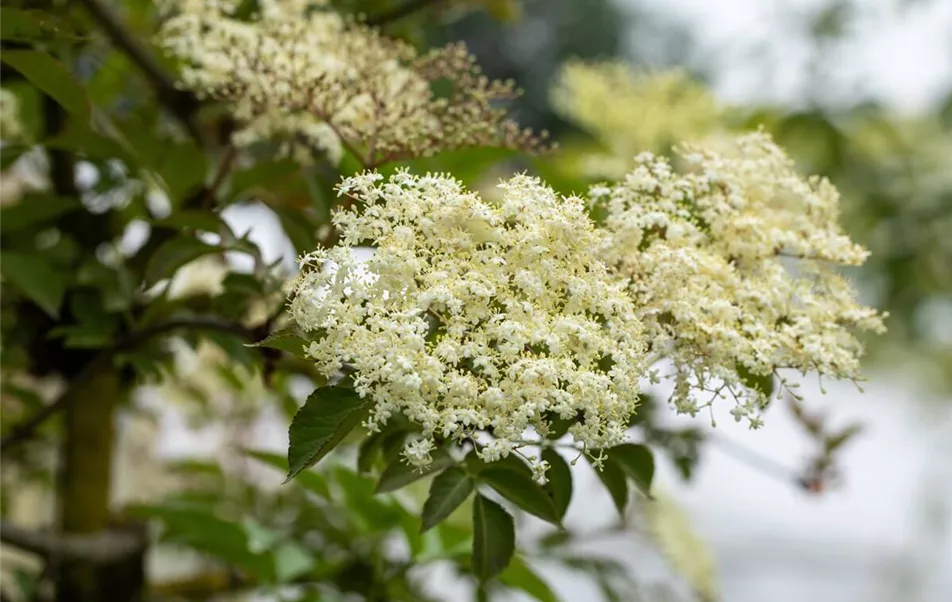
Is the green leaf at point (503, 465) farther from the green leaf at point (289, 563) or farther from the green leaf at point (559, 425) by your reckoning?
the green leaf at point (289, 563)

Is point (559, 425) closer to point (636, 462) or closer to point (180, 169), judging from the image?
point (636, 462)

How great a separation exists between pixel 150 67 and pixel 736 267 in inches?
13.9

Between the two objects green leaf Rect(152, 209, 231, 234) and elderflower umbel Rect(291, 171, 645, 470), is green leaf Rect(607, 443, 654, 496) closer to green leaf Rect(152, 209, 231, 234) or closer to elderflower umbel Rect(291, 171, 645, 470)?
elderflower umbel Rect(291, 171, 645, 470)

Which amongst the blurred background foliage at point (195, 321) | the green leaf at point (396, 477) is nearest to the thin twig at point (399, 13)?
the blurred background foliage at point (195, 321)

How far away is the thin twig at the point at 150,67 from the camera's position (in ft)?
1.72

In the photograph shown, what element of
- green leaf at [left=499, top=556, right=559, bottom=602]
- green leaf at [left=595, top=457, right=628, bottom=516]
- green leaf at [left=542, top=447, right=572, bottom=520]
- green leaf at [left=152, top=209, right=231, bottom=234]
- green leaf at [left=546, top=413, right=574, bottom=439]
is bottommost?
green leaf at [left=499, top=556, right=559, bottom=602]

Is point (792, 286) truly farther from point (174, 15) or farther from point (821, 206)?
point (174, 15)

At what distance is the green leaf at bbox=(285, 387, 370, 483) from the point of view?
0.90 ft

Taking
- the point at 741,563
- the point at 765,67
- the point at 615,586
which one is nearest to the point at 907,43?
the point at 765,67

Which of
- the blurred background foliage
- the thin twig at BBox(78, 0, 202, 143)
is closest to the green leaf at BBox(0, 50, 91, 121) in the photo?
the blurred background foliage

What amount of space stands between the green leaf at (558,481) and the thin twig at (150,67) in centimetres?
31

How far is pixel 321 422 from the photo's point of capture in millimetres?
279

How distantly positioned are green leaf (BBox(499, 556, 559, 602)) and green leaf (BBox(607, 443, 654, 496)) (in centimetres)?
17

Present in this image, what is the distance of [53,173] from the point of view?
0.59 m
